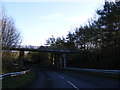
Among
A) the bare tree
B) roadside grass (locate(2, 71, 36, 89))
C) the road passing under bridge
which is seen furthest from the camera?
the bare tree

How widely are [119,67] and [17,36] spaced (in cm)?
2187

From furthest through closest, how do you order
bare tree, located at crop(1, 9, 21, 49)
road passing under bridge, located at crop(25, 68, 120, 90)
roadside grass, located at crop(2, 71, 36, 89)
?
bare tree, located at crop(1, 9, 21, 49), road passing under bridge, located at crop(25, 68, 120, 90), roadside grass, located at crop(2, 71, 36, 89)

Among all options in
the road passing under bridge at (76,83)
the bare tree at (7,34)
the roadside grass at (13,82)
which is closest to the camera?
the roadside grass at (13,82)

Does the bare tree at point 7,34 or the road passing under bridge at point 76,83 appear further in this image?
the bare tree at point 7,34

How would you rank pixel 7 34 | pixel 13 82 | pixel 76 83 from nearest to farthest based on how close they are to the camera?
pixel 13 82 → pixel 76 83 → pixel 7 34

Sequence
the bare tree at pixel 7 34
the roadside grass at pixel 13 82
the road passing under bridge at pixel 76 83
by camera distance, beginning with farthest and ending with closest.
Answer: the bare tree at pixel 7 34 → the road passing under bridge at pixel 76 83 → the roadside grass at pixel 13 82

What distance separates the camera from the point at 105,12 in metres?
34.8

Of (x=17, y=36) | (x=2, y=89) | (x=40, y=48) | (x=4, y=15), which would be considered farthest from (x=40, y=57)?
(x=2, y=89)

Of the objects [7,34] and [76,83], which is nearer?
[76,83]

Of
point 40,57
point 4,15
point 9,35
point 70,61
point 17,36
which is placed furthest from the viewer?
point 40,57

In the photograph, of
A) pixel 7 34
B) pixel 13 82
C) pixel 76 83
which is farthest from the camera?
pixel 7 34

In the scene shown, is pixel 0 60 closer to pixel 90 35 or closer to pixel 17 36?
pixel 17 36

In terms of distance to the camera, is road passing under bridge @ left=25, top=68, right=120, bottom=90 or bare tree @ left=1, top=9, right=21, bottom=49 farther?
bare tree @ left=1, top=9, right=21, bottom=49

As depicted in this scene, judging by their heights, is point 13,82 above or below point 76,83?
above
